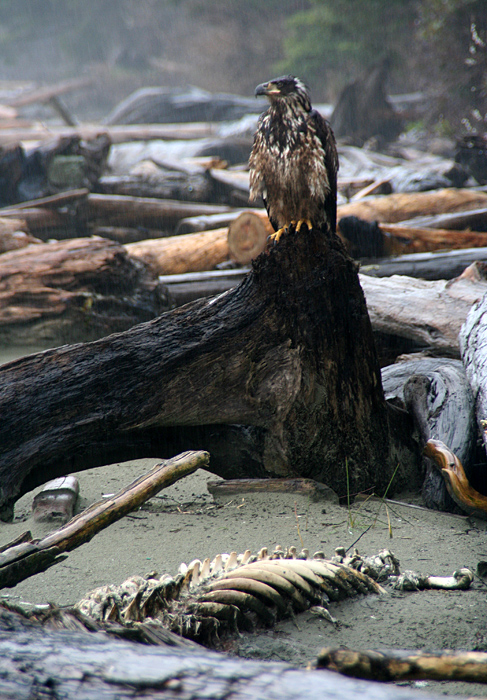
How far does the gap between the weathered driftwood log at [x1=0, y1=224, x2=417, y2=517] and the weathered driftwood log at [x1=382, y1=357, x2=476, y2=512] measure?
0.29 m

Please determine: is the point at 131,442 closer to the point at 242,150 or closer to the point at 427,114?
the point at 242,150

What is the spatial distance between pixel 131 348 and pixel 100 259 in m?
3.49

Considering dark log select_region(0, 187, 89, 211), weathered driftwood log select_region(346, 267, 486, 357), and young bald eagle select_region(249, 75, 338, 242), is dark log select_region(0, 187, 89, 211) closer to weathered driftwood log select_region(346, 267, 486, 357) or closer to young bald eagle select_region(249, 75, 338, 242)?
young bald eagle select_region(249, 75, 338, 242)

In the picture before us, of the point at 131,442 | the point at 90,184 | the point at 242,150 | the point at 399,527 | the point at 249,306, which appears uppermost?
the point at 242,150

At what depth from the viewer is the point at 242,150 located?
44.8 ft

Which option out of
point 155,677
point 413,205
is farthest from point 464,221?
point 155,677

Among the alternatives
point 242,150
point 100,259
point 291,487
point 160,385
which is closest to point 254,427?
point 291,487

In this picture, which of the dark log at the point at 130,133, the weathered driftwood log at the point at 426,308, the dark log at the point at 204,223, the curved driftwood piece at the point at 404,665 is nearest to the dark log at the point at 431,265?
the weathered driftwood log at the point at 426,308

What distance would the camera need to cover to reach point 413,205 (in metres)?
8.51

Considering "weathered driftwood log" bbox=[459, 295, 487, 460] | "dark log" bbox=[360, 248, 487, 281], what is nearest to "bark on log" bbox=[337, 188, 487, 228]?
"dark log" bbox=[360, 248, 487, 281]

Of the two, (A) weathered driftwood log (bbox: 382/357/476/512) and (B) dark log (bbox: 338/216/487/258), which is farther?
(B) dark log (bbox: 338/216/487/258)

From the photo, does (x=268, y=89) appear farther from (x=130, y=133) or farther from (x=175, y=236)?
(x=130, y=133)

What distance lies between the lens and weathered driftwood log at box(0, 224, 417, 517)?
8.13 feet

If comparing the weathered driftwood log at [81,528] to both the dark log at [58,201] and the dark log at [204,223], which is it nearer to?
the dark log at [204,223]
